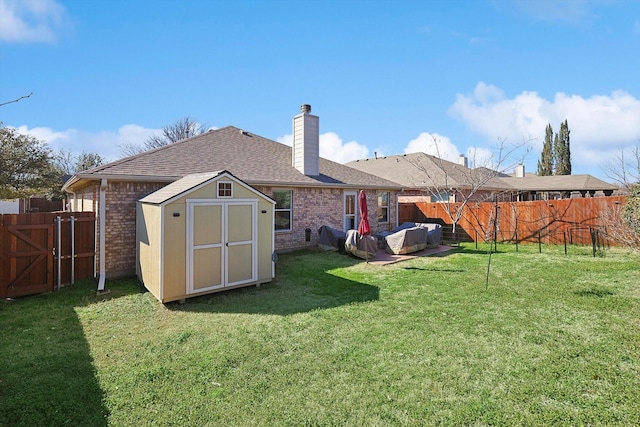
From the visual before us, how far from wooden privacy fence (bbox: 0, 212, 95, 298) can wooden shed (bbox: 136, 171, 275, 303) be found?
142 centimetres

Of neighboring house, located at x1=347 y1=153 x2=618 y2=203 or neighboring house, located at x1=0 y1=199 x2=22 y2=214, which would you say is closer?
neighboring house, located at x1=347 y1=153 x2=618 y2=203

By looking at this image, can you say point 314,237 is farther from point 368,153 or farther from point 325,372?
point 368,153

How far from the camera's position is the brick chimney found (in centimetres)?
1367

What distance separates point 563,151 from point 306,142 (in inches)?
1671

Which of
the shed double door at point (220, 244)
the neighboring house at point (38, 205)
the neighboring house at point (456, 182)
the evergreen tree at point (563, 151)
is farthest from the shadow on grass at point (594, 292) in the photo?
the evergreen tree at point (563, 151)

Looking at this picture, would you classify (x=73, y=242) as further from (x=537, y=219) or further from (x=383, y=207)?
(x=537, y=219)

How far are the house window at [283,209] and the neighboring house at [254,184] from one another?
0.04 m

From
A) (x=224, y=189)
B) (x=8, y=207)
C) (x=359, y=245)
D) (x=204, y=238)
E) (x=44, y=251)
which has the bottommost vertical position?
(x=359, y=245)

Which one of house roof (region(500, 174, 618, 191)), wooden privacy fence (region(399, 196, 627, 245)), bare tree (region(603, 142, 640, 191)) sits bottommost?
wooden privacy fence (region(399, 196, 627, 245))

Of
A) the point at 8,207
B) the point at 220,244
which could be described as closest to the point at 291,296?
the point at 220,244

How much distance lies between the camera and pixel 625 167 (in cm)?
959

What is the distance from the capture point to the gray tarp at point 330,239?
1237cm

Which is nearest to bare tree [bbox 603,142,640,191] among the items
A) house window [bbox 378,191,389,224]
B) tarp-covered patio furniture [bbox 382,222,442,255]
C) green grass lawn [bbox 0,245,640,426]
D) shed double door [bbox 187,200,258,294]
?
green grass lawn [bbox 0,245,640,426]

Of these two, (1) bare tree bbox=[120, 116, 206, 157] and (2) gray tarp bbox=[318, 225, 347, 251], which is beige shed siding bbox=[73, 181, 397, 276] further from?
(1) bare tree bbox=[120, 116, 206, 157]
